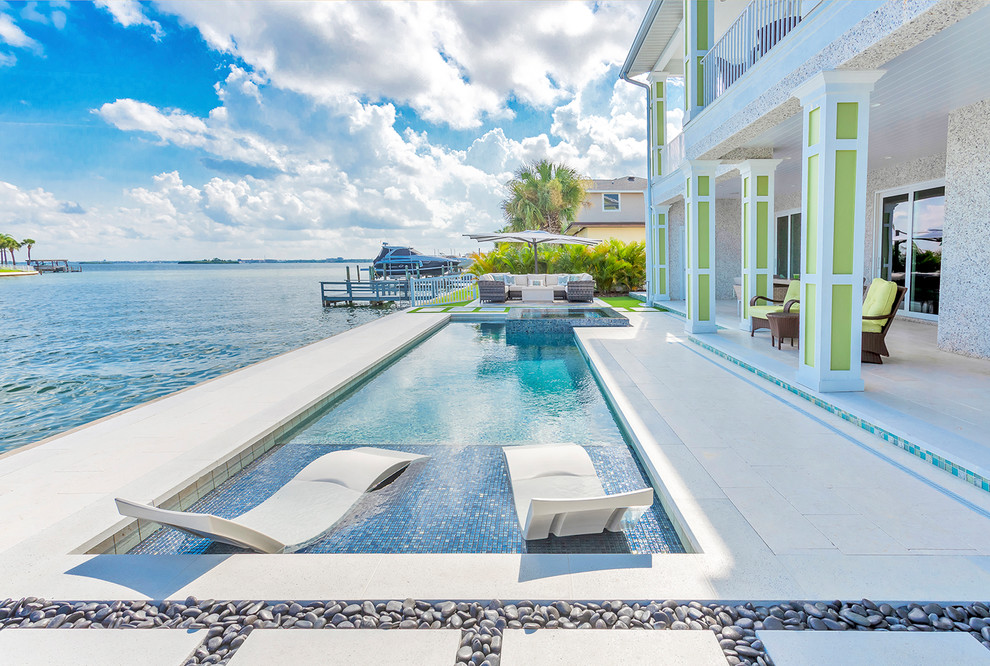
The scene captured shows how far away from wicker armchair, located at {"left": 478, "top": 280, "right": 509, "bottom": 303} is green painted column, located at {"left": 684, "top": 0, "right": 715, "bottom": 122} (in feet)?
25.5

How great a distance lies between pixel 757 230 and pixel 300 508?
8.61 metres

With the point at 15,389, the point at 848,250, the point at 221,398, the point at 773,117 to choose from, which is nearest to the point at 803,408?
the point at 848,250

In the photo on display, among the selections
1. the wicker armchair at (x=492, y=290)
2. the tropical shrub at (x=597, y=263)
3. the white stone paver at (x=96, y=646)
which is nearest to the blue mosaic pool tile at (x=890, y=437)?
the white stone paver at (x=96, y=646)

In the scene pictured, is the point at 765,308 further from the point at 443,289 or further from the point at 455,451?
the point at 443,289

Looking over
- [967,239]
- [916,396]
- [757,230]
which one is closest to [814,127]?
[916,396]

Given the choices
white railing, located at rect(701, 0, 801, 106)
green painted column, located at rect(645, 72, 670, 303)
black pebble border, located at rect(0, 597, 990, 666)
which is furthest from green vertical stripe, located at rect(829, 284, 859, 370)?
green painted column, located at rect(645, 72, 670, 303)

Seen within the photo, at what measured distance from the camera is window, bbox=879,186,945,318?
29.9 feet

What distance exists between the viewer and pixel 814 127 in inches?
198

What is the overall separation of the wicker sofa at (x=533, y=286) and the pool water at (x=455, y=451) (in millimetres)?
6656

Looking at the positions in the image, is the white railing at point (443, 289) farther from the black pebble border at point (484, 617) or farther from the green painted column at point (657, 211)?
the black pebble border at point (484, 617)

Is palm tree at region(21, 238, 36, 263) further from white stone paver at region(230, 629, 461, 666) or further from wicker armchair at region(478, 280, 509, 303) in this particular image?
white stone paver at region(230, 629, 461, 666)

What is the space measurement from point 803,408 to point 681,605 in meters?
3.38

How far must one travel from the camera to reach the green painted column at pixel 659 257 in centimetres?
1483

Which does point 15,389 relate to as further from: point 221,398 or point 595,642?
point 595,642
